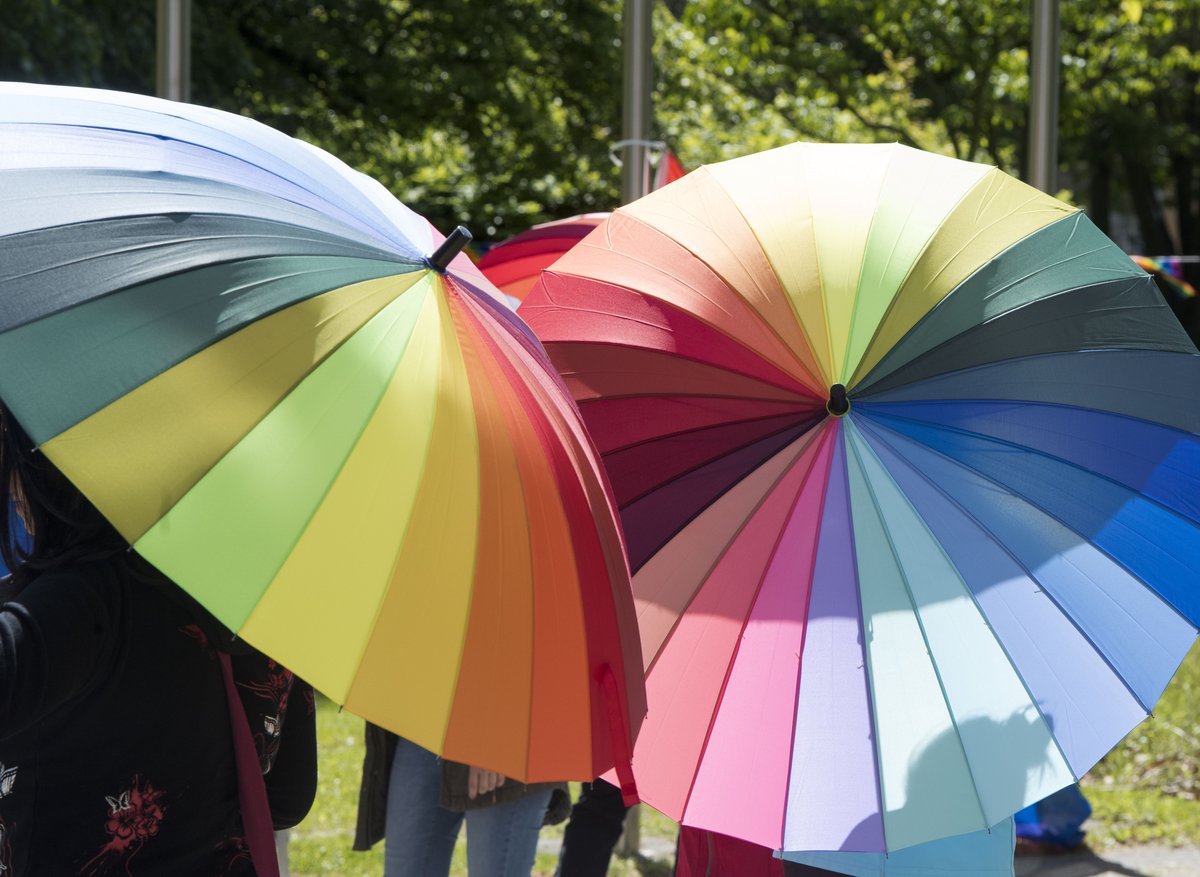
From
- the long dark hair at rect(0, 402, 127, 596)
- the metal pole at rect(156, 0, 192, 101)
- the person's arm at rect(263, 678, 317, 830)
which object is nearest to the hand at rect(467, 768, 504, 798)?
the person's arm at rect(263, 678, 317, 830)

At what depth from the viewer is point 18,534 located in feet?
6.13

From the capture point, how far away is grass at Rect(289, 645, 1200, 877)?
→ 5328 mm

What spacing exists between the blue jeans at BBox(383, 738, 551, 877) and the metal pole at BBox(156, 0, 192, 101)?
2291 mm

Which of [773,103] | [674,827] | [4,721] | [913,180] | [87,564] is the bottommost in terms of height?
[674,827]

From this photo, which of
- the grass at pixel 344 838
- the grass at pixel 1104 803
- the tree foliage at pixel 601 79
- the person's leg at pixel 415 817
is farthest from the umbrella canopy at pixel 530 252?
the tree foliage at pixel 601 79

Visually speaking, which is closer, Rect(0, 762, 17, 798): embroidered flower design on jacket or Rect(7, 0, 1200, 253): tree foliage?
Rect(0, 762, 17, 798): embroidered flower design on jacket

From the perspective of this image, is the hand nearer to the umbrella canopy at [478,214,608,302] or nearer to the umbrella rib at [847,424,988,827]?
the umbrella canopy at [478,214,608,302]

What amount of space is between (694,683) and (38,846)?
975 millimetres

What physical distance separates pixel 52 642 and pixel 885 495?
1235mm

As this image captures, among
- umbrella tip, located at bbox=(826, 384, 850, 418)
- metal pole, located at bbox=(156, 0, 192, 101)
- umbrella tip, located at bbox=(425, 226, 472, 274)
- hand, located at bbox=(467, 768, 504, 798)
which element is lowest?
hand, located at bbox=(467, 768, 504, 798)

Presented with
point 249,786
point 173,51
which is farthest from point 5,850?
point 173,51

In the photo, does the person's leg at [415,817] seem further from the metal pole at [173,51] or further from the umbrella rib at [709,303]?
the metal pole at [173,51]

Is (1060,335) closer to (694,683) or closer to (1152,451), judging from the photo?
(1152,451)

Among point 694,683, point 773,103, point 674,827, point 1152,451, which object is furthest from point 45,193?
point 773,103
